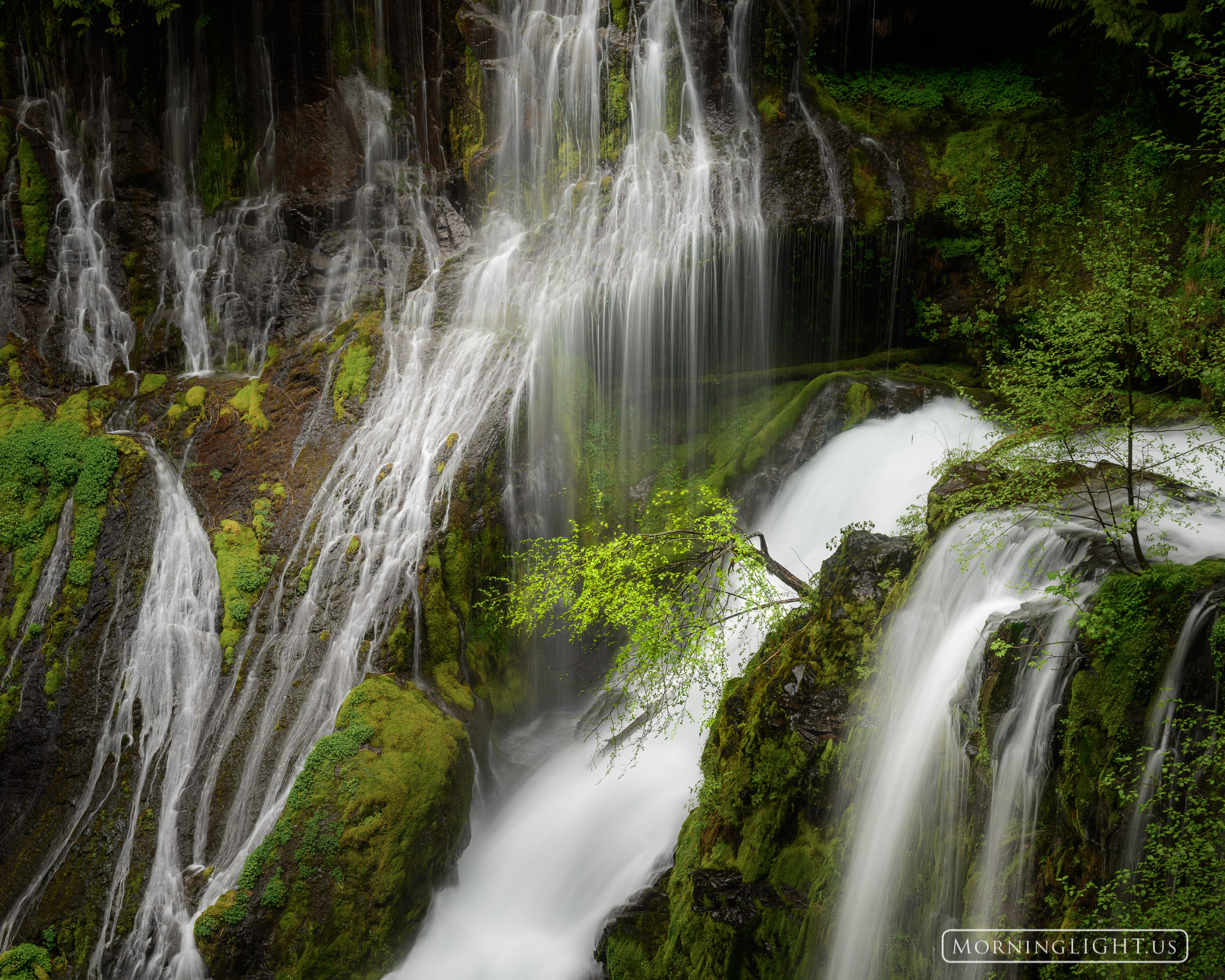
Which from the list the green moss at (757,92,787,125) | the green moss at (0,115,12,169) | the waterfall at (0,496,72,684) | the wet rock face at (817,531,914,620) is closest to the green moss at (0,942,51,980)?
the waterfall at (0,496,72,684)

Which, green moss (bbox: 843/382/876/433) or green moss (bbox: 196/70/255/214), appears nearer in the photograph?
green moss (bbox: 843/382/876/433)

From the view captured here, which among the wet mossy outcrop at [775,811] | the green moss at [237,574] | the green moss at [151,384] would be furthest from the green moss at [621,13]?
the wet mossy outcrop at [775,811]

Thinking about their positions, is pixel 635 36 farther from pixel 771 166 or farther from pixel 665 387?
pixel 665 387

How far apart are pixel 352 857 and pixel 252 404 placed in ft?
25.1

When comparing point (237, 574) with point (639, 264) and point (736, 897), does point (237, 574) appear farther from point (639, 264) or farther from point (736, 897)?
point (736, 897)

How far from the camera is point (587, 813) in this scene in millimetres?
8820

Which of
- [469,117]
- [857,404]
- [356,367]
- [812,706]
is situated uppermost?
[469,117]

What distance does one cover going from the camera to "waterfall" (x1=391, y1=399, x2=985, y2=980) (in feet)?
25.6

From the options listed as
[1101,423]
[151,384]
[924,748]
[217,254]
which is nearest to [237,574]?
[151,384]

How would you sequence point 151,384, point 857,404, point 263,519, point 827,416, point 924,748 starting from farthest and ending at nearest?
1. point 151,384
2. point 827,416
3. point 857,404
4. point 263,519
5. point 924,748

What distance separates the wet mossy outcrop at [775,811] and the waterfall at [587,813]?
0.74 meters

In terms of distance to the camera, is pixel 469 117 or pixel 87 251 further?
pixel 469 117

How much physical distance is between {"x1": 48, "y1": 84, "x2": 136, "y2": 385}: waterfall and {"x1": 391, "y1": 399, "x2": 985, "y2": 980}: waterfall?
10797 mm

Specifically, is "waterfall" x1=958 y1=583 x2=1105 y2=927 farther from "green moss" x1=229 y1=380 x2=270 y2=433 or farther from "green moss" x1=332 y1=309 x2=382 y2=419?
"green moss" x1=229 y1=380 x2=270 y2=433
